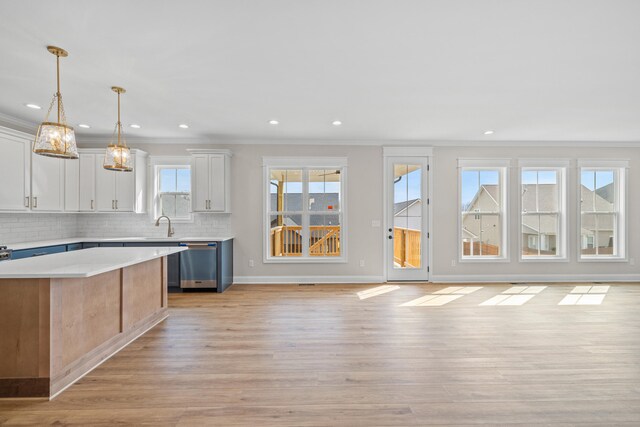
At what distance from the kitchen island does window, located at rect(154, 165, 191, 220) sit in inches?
111

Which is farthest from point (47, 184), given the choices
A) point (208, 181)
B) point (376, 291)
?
point (376, 291)

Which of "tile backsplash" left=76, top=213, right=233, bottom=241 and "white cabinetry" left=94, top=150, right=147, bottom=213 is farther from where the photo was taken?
"tile backsplash" left=76, top=213, right=233, bottom=241

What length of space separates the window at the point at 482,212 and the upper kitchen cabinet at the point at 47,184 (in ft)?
22.0

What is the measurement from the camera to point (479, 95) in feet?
11.3

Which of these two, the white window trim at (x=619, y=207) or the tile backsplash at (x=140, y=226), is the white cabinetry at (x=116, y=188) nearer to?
the tile backsplash at (x=140, y=226)

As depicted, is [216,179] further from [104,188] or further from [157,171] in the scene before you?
[104,188]

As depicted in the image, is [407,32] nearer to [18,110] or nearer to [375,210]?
[375,210]

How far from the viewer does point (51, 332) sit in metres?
2.08

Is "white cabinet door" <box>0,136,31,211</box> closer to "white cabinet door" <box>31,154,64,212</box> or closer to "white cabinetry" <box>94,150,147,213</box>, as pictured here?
"white cabinet door" <box>31,154,64,212</box>

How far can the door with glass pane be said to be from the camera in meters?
5.57

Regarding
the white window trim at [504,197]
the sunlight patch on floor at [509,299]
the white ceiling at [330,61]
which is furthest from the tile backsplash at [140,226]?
the sunlight patch on floor at [509,299]

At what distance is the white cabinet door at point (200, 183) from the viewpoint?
5.21 m

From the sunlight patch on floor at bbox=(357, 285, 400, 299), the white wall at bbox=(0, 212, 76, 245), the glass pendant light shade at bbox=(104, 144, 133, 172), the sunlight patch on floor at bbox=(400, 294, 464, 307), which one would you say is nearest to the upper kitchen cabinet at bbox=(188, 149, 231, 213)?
the glass pendant light shade at bbox=(104, 144, 133, 172)

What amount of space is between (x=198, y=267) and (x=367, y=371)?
11.3 ft
